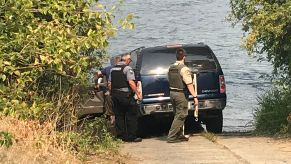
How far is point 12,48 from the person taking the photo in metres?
8.62

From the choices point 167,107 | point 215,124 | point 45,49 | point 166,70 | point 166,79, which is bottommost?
point 215,124

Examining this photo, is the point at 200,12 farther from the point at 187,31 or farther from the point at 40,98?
the point at 40,98

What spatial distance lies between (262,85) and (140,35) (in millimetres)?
18418

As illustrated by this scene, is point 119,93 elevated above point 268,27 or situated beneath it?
situated beneath

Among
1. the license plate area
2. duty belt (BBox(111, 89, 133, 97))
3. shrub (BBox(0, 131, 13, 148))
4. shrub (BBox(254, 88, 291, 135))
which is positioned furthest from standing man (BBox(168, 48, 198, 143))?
shrub (BBox(0, 131, 13, 148))

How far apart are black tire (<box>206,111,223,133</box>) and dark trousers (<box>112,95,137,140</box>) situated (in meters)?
1.96

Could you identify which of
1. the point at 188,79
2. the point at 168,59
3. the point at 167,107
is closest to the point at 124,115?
the point at 167,107

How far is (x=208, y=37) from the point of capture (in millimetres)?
42656

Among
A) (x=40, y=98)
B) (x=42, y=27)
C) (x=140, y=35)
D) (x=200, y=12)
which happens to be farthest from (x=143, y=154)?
(x=200, y=12)

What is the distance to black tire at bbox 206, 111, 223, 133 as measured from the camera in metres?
13.0

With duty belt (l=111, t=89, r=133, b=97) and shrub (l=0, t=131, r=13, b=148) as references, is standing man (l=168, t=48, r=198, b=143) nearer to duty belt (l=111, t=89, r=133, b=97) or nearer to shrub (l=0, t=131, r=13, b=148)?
duty belt (l=111, t=89, r=133, b=97)

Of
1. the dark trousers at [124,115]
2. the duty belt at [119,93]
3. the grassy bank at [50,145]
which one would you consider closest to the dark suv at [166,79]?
the dark trousers at [124,115]

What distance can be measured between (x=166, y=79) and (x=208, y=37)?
101 ft

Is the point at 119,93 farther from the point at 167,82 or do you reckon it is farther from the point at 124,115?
the point at 167,82
